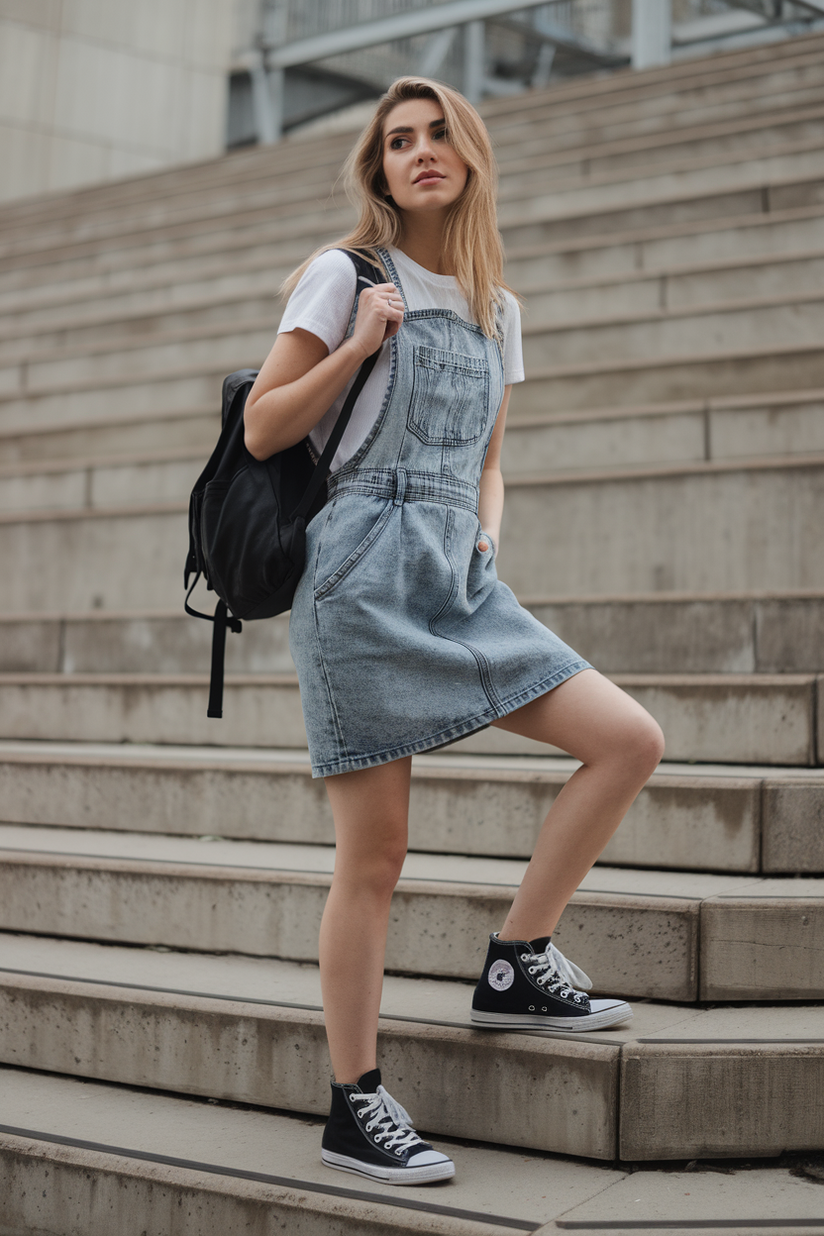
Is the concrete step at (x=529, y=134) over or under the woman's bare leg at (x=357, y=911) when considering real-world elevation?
over

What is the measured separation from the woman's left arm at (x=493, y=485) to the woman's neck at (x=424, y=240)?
11.5 inches

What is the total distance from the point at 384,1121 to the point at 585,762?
69cm

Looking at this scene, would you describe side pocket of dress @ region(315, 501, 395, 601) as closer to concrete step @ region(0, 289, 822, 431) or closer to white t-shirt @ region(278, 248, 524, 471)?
white t-shirt @ region(278, 248, 524, 471)

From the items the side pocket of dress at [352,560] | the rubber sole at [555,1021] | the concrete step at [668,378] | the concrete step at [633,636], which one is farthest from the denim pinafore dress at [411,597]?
the concrete step at [668,378]

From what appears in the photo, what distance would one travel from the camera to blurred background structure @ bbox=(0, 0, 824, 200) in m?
13.0

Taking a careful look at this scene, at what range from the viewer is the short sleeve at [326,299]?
1961mm

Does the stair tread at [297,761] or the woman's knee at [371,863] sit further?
the stair tread at [297,761]

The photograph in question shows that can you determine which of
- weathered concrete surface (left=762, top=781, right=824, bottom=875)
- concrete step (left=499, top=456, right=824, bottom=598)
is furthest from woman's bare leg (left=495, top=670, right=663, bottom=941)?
concrete step (left=499, top=456, right=824, bottom=598)

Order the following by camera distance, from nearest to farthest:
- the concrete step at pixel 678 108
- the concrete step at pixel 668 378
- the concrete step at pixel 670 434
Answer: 1. the concrete step at pixel 670 434
2. the concrete step at pixel 668 378
3. the concrete step at pixel 678 108

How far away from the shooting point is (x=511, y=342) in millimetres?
2291

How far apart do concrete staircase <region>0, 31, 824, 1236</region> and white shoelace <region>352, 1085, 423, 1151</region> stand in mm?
81

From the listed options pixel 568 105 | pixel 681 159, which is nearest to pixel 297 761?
pixel 681 159

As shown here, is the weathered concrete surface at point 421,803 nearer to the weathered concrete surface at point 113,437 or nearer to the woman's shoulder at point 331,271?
the woman's shoulder at point 331,271

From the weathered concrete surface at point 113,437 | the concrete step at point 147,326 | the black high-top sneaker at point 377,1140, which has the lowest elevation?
the black high-top sneaker at point 377,1140
